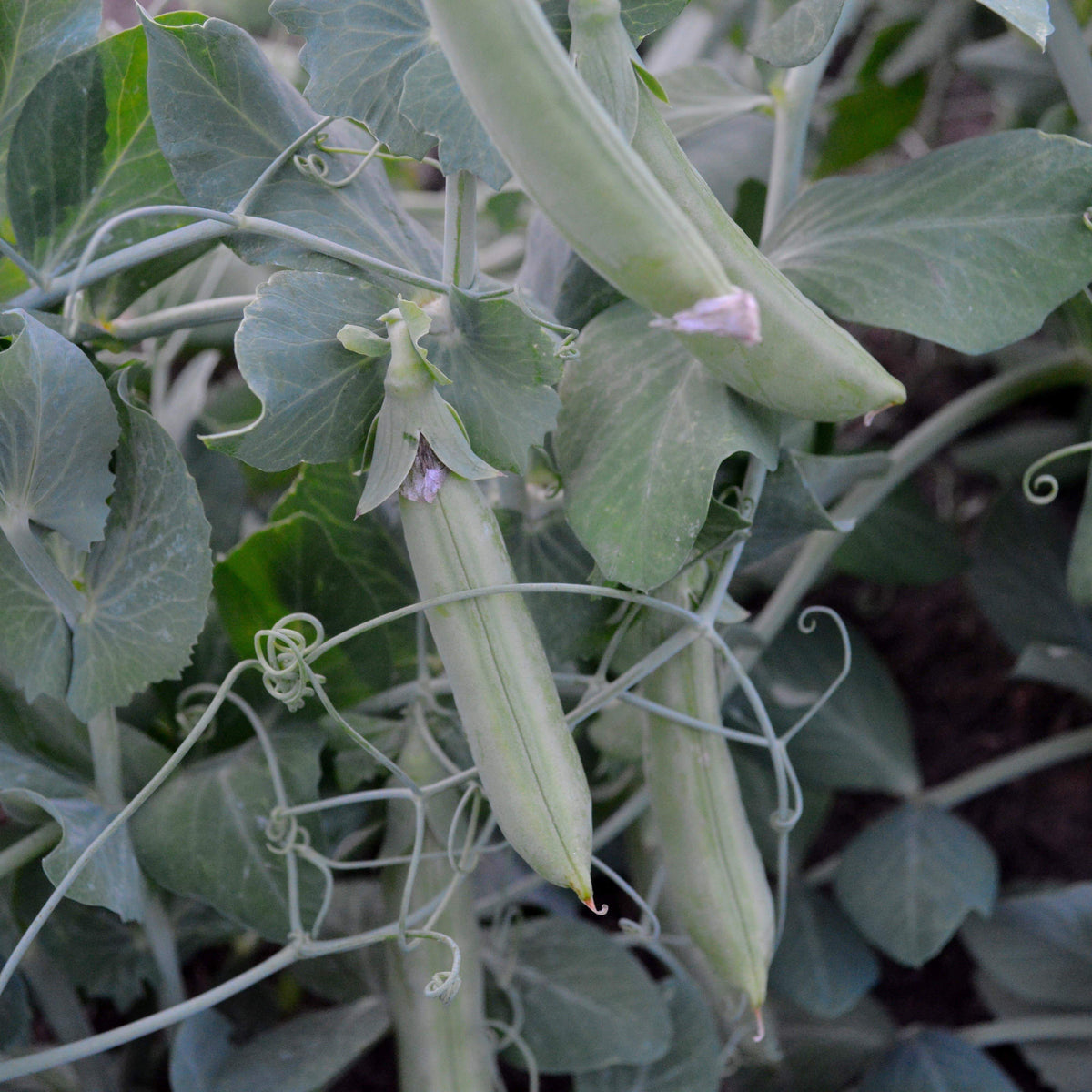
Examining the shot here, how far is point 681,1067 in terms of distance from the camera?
68 cm

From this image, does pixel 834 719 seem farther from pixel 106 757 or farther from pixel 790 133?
pixel 106 757

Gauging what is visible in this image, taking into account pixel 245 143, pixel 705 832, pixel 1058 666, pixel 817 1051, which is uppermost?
pixel 245 143

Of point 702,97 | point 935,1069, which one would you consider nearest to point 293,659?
point 702,97

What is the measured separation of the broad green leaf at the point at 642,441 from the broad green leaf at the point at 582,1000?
35cm

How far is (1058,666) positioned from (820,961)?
29cm

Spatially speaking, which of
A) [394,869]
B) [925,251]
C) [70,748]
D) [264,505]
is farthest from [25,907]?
[925,251]

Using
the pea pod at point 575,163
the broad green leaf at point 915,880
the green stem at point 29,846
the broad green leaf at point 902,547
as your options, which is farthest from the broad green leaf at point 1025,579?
the green stem at point 29,846

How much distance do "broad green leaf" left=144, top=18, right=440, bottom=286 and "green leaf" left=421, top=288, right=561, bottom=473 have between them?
0.06 meters

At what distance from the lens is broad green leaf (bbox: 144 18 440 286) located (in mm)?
501

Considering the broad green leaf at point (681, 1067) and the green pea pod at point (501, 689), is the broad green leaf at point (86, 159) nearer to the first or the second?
the green pea pod at point (501, 689)

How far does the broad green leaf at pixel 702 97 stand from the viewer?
70 centimetres

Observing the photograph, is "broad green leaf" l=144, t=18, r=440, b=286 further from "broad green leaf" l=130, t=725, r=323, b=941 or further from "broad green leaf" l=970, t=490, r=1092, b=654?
"broad green leaf" l=970, t=490, r=1092, b=654

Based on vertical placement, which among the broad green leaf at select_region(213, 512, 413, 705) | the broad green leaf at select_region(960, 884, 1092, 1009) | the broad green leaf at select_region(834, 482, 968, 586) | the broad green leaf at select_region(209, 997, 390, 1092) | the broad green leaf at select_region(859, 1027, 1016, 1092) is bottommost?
the broad green leaf at select_region(859, 1027, 1016, 1092)

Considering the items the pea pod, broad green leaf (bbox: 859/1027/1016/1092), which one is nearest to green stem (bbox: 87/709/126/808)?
the pea pod
